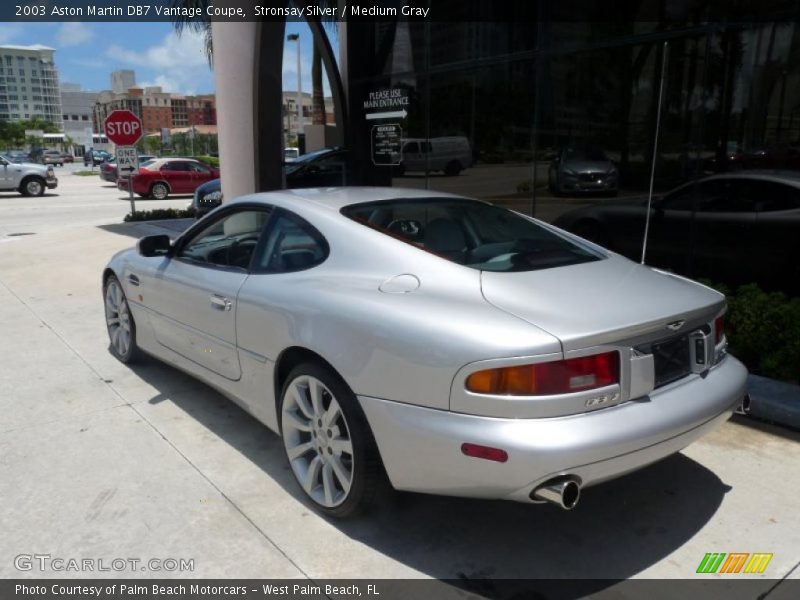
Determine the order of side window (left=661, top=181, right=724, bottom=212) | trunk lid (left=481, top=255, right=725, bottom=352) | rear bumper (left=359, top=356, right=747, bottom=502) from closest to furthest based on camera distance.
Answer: rear bumper (left=359, top=356, right=747, bottom=502)
trunk lid (left=481, top=255, right=725, bottom=352)
side window (left=661, top=181, right=724, bottom=212)

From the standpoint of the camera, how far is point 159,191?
2281cm

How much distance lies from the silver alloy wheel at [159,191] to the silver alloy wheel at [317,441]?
2140 centimetres

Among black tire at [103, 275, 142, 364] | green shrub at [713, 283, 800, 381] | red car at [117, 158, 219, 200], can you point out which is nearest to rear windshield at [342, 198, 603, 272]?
green shrub at [713, 283, 800, 381]

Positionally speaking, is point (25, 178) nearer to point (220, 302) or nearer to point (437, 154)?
point (437, 154)

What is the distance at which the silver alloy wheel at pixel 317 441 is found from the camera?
2928 mm

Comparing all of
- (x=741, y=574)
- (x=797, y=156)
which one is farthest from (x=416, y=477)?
(x=797, y=156)

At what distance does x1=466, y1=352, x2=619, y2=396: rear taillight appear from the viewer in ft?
7.82

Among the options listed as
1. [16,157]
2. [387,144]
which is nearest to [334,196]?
[387,144]

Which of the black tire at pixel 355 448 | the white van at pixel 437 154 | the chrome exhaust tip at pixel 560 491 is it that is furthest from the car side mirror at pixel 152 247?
the white van at pixel 437 154

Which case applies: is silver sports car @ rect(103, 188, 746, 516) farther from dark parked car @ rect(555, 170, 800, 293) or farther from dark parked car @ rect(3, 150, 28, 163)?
dark parked car @ rect(3, 150, 28, 163)

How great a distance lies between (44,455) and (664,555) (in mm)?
3254

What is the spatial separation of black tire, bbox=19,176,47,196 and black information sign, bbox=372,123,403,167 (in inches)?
716

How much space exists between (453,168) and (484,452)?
719 centimetres

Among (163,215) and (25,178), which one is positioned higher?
(25,178)
